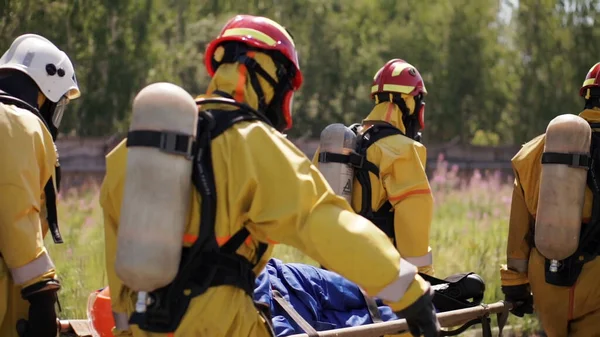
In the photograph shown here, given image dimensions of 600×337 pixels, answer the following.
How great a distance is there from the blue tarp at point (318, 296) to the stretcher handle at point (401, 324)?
260 millimetres

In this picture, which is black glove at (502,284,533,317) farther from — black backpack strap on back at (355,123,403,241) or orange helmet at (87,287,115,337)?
orange helmet at (87,287,115,337)

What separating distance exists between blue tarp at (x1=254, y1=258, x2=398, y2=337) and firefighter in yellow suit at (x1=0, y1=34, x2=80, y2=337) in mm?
1051

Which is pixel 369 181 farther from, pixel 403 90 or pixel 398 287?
pixel 398 287

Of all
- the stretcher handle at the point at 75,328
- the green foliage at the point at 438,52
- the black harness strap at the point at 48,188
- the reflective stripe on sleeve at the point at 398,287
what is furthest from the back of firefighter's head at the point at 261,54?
the green foliage at the point at 438,52

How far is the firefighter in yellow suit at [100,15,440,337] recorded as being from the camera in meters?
3.31

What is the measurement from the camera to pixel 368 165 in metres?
6.14

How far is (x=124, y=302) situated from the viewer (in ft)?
12.3

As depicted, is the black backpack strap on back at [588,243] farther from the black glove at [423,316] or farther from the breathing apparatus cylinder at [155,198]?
the breathing apparatus cylinder at [155,198]

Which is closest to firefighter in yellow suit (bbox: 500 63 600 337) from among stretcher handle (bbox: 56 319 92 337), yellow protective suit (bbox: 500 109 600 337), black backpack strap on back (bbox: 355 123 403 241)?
yellow protective suit (bbox: 500 109 600 337)

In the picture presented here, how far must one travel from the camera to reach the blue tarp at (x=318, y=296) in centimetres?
469

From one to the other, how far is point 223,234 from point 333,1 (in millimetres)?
29697

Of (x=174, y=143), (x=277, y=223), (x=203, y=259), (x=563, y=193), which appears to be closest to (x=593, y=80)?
(x=563, y=193)

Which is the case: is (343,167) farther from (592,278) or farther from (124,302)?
(124,302)

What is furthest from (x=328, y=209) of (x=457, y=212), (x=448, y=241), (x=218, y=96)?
(x=457, y=212)
